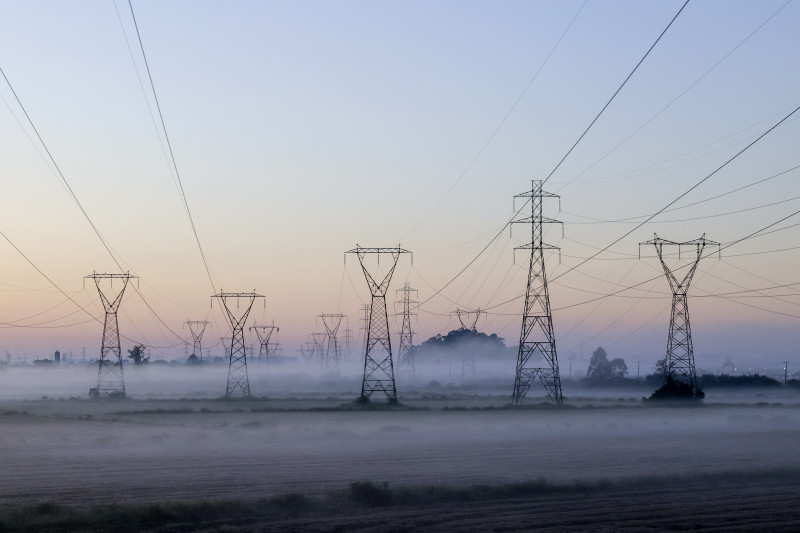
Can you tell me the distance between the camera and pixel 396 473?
44.8m

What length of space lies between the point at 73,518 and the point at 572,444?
131 ft

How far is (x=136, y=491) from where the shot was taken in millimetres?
37875

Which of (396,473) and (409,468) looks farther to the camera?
(409,468)

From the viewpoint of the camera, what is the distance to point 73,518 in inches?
1160

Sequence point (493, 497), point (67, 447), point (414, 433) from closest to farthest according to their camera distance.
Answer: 1. point (493, 497)
2. point (67, 447)
3. point (414, 433)

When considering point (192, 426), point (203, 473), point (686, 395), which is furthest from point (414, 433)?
point (686, 395)

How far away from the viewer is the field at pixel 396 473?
30766 mm

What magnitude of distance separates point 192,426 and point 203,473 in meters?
33.4

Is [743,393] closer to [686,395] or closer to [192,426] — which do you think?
[686,395]

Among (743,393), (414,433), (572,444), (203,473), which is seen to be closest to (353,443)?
(414,433)

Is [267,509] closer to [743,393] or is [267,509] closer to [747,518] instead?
[747,518]

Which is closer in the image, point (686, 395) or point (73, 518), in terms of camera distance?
point (73, 518)

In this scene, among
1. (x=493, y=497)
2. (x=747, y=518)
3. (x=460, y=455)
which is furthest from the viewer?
(x=460, y=455)

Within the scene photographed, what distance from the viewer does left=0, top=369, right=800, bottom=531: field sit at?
30.8 metres
